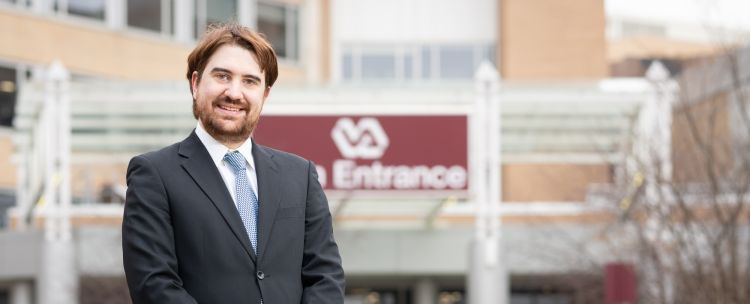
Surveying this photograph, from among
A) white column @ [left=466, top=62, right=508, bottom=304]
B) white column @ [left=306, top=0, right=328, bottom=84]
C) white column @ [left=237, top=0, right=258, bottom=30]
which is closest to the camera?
white column @ [left=466, top=62, right=508, bottom=304]

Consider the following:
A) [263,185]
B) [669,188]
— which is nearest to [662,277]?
[669,188]

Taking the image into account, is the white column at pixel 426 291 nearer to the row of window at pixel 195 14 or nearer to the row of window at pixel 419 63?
the row of window at pixel 195 14

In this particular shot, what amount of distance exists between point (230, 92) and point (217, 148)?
0.64ft

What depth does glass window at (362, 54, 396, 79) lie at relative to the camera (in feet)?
147

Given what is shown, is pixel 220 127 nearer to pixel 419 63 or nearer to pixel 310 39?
pixel 310 39

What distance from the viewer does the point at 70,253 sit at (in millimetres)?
29359

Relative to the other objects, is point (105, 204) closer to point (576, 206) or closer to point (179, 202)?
point (576, 206)

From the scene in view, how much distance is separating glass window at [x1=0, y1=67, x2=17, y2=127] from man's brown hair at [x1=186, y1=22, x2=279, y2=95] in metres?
32.7

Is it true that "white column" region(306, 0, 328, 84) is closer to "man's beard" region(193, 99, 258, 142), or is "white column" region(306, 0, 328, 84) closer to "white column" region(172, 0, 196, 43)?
"white column" region(172, 0, 196, 43)

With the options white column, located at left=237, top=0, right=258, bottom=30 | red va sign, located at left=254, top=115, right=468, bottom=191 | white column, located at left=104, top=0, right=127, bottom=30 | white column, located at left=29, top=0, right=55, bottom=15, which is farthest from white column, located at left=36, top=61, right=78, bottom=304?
white column, located at left=237, top=0, right=258, bottom=30

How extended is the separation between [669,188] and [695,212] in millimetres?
804

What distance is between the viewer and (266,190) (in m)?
4.59

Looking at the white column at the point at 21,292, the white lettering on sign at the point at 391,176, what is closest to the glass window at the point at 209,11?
the white column at the point at 21,292

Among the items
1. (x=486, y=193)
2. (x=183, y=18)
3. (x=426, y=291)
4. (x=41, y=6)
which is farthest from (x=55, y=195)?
(x=183, y=18)
